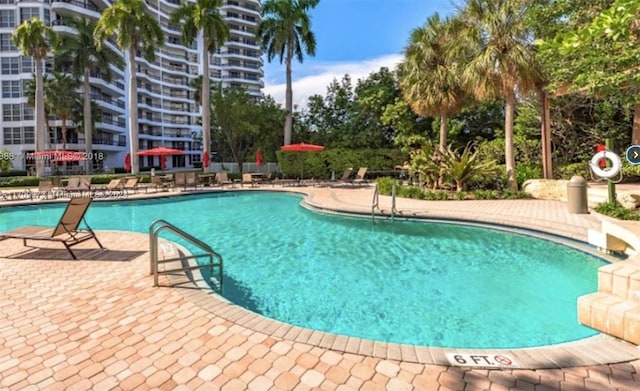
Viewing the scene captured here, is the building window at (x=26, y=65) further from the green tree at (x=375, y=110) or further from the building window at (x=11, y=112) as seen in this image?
the green tree at (x=375, y=110)

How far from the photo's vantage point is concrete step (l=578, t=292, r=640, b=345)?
3.41 meters

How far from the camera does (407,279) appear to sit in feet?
20.8

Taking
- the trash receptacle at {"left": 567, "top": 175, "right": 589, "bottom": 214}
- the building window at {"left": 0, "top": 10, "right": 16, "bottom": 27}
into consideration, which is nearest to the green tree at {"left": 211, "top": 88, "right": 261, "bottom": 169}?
the trash receptacle at {"left": 567, "top": 175, "right": 589, "bottom": 214}

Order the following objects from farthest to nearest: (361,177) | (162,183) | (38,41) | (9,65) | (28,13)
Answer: (9,65)
(28,13)
(38,41)
(361,177)
(162,183)

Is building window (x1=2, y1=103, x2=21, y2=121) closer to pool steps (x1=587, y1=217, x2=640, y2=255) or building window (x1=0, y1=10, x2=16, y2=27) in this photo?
building window (x1=0, y1=10, x2=16, y2=27)

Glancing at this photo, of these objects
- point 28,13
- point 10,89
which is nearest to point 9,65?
point 10,89

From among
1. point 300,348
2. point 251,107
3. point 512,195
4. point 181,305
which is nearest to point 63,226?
point 181,305

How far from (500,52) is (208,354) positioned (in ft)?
48.2

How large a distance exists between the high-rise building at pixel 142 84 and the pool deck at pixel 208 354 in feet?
91.4

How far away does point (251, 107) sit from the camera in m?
30.6

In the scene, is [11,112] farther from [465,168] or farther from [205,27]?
[465,168]

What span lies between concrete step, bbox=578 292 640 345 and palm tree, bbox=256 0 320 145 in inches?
1024

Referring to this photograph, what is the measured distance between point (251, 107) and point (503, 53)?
21.1 meters

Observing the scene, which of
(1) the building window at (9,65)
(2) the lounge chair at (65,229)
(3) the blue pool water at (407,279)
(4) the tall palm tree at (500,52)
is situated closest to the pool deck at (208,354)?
(3) the blue pool water at (407,279)
